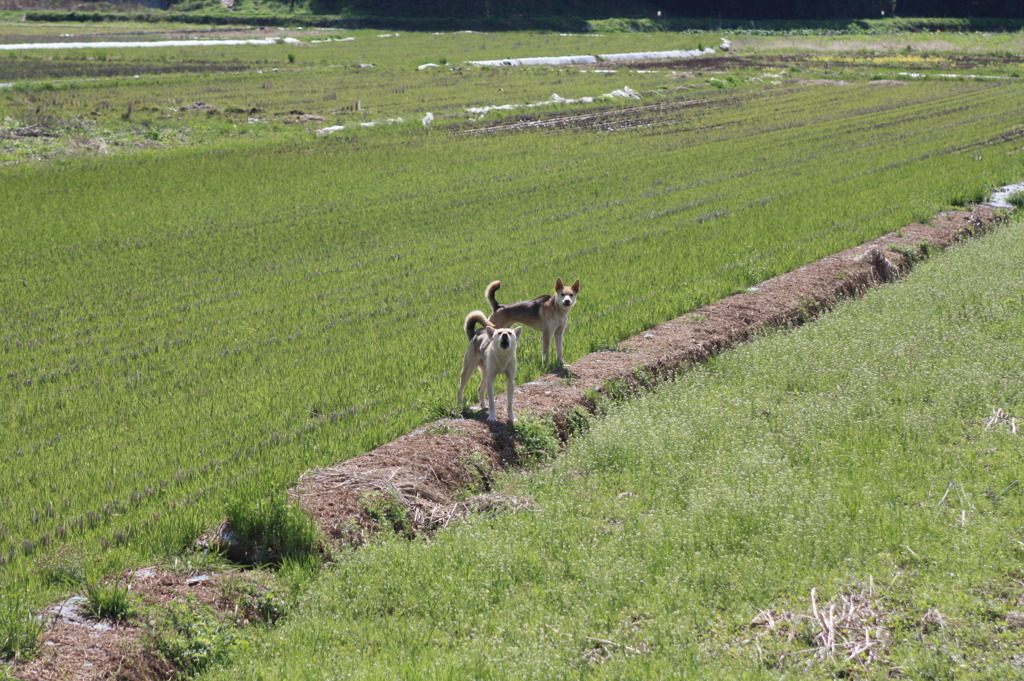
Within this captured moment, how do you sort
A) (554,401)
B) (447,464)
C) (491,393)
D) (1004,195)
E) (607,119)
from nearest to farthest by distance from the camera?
(447,464), (491,393), (554,401), (1004,195), (607,119)

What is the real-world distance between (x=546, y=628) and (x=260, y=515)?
8.74 ft

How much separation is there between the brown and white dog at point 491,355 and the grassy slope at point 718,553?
102 cm

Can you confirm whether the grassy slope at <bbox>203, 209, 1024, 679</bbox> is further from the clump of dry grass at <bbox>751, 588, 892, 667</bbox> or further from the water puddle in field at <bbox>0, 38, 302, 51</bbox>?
the water puddle in field at <bbox>0, 38, 302, 51</bbox>

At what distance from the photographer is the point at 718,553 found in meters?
8.95

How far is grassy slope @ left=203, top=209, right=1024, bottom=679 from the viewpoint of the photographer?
750 cm

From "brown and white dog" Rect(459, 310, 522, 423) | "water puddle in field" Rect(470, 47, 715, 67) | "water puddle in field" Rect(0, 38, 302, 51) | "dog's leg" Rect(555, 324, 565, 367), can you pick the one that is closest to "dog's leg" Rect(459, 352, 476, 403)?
"brown and white dog" Rect(459, 310, 522, 423)

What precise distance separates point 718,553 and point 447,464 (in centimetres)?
306

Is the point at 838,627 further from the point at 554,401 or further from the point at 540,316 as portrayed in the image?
the point at 540,316

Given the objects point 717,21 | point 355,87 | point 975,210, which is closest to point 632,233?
point 975,210

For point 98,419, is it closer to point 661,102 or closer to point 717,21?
point 661,102

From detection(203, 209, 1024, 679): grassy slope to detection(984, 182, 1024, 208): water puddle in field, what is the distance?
1506cm

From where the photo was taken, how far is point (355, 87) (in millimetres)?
55656

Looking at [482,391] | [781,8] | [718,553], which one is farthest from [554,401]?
[781,8]

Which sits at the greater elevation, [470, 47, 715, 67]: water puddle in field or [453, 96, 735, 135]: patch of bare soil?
[470, 47, 715, 67]: water puddle in field
